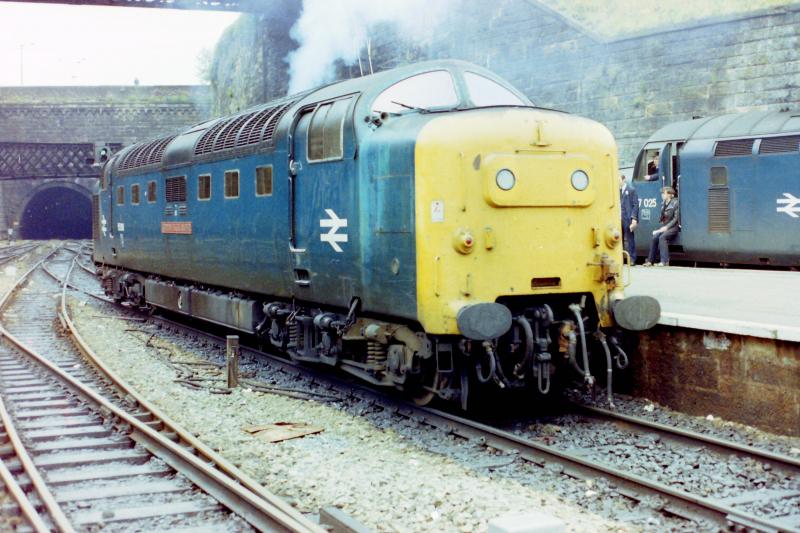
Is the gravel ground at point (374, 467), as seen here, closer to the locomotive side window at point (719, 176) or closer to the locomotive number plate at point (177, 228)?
the locomotive number plate at point (177, 228)

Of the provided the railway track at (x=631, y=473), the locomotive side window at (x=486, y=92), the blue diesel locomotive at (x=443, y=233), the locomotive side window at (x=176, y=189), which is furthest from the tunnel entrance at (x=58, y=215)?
the railway track at (x=631, y=473)

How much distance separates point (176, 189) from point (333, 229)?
5.24m

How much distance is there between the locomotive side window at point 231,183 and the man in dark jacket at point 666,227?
833 cm

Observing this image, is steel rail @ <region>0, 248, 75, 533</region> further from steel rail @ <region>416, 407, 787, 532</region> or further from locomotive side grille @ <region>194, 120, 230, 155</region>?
locomotive side grille @ <region>194, 120, 230, 155</region>

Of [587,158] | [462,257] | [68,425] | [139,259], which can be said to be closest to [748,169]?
[587,158]

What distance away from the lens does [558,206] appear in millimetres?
7797

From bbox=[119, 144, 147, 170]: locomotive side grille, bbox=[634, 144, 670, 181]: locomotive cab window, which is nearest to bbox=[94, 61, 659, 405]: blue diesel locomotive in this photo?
bbox=[119, 144, 147, 170]: locomotive side grille

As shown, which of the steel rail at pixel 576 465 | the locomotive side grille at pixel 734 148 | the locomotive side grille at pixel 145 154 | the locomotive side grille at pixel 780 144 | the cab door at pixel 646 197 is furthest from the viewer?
the cab door at pixel 646 197

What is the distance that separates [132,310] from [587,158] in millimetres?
12355

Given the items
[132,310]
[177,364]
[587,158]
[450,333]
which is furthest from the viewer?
[132,310]

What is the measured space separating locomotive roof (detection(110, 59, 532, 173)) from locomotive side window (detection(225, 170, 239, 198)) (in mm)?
252

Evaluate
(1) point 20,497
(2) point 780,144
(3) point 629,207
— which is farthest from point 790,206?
(1) point 20,497

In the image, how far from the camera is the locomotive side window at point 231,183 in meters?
10.8

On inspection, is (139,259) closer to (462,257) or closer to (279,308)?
(279,308)
